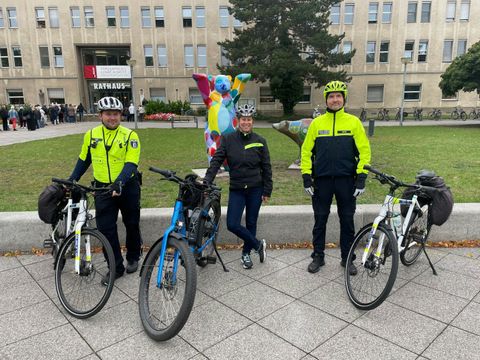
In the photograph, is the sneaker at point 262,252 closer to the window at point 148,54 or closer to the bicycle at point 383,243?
the bicycle at point 383,243

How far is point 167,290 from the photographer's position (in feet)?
10.1

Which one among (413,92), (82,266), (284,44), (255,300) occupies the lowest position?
(255,300)

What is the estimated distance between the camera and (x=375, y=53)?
39.1 metres

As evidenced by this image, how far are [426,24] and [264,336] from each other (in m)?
43.6

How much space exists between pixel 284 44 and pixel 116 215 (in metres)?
29.6

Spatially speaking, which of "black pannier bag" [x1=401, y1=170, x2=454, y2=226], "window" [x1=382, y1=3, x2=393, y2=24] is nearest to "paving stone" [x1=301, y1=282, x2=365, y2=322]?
"black pannier bag" [x1=401, y1=170, x2=454, y2=226]

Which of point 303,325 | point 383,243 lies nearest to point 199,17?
point 383,243

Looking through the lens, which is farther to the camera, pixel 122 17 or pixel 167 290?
pixel 122 17

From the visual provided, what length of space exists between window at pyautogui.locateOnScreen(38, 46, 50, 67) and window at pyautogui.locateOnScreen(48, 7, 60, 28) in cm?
258

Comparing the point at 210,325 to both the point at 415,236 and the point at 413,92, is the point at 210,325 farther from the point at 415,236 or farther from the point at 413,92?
the point at 413,92

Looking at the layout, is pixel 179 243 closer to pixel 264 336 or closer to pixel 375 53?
pixel 264 336

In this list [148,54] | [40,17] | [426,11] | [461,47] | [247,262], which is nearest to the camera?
[247,262]

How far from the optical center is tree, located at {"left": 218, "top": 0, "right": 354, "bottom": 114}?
28.8 meters

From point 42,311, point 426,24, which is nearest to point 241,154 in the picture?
point 42,311
